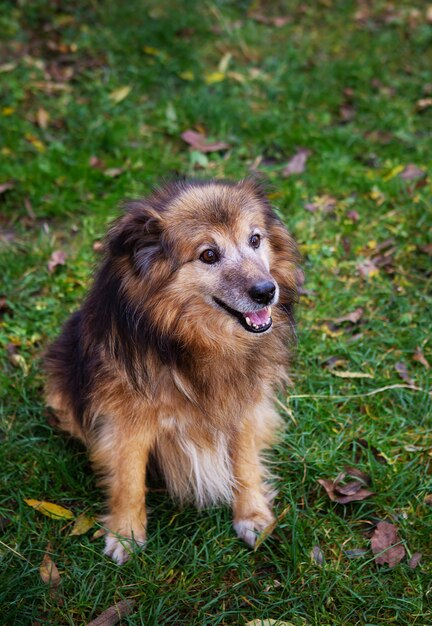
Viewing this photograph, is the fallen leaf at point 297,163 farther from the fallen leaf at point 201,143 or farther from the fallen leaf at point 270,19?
the fallen leaf at point 270,19

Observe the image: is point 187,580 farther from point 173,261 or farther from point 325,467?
point 173,261

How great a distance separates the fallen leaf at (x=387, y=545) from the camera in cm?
298

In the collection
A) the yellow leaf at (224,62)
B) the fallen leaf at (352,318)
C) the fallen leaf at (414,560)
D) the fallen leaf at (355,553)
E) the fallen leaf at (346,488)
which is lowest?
the fallen leaf at (355,553)

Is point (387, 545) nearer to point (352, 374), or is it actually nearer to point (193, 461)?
point (193, 461)

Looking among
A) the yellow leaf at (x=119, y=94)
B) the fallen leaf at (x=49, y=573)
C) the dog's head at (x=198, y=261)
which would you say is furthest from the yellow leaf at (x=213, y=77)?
the fallen leaf at (x=49, y=573)

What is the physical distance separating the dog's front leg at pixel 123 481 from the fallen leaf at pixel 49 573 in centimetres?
23

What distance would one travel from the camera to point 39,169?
5.08 metres

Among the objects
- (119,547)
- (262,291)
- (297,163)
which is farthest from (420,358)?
(297,163)

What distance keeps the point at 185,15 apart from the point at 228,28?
0.42m

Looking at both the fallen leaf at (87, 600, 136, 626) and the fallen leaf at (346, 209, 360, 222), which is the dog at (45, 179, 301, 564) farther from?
the fallen leaf at (346, 209, 360, 222)

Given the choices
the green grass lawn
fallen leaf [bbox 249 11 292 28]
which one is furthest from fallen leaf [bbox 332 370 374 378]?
fallen leaf [bbox 249 11 292 28]

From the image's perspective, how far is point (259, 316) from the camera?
279 cm

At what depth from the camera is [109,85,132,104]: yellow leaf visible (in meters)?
5.85

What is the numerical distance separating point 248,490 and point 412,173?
2.99 metres
